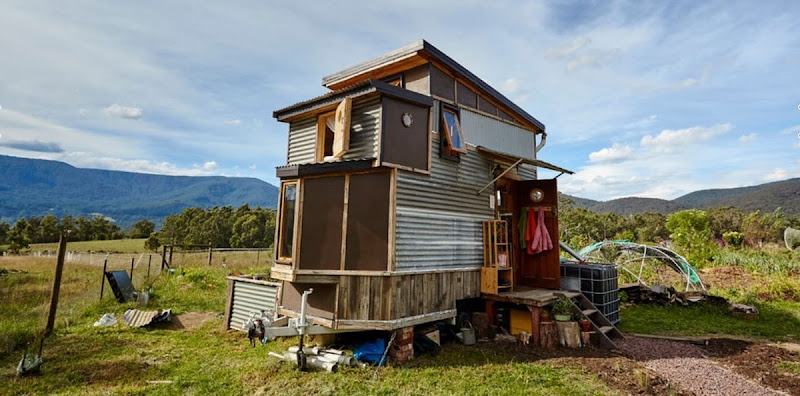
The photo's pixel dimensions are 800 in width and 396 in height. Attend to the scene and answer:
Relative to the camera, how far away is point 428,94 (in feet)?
30.4

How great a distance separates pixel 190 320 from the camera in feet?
38.7

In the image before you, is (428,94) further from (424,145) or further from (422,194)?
(422,194)

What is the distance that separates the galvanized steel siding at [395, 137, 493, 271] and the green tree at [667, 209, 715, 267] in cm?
1662

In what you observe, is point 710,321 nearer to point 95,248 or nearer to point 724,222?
point 724,222

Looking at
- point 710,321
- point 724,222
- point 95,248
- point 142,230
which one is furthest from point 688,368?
point 142,230

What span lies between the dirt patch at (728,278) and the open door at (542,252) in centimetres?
1041

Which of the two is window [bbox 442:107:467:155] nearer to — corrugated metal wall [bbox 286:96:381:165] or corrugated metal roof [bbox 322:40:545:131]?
corrugated metal roof [bbox 322:40:545:131]

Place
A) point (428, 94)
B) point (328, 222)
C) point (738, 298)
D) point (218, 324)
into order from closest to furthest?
point (328, 222) < point (428, 94) < point (218, 324) < point (738, 298)

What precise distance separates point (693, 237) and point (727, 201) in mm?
85458

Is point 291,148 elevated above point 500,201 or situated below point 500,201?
above

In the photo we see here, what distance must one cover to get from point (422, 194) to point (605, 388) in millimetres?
4814

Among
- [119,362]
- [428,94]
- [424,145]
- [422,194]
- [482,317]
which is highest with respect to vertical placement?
[428,94]

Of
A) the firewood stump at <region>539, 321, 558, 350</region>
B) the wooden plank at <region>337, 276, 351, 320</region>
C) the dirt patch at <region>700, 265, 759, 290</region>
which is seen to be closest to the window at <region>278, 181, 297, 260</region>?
the wooden plank at <region>337, 276, 351, 320</region>

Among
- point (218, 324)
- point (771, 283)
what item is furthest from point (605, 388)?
point (771, 283)
